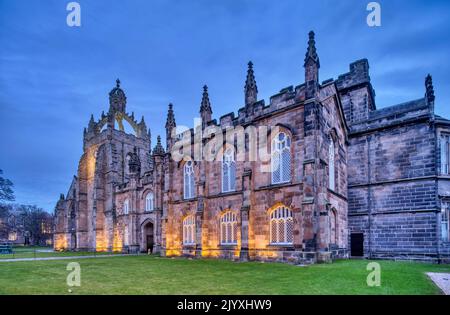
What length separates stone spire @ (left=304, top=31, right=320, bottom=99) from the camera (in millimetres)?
19375

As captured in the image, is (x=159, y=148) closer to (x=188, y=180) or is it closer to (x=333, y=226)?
(x=188, y=180)

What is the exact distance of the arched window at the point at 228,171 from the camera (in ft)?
78.4

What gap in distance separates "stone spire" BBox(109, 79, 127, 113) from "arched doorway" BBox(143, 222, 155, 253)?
2195cm

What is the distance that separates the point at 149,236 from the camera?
38.7 meters

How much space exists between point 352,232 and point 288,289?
16.6 m

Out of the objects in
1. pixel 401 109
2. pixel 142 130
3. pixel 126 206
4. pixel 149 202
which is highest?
pixel 142 130

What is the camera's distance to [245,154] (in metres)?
22.3

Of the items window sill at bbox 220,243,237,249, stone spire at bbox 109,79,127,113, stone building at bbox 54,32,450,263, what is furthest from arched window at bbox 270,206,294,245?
stone spire at bbox 109,79,127,113

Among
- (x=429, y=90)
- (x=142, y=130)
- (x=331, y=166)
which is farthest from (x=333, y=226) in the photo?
(x=142, y=130)

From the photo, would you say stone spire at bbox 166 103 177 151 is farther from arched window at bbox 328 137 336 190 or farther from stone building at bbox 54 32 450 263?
arched window at bbox 328 137 336 190

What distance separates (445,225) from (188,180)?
19760mm

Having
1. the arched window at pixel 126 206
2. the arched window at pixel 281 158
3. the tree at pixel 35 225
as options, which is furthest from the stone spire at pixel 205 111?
the tree at pixel 35 225

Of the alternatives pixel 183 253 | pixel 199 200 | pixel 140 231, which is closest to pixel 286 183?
pixel 199 200

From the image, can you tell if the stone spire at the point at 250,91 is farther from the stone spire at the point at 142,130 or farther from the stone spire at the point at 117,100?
the stone spire at the point at 142,130
